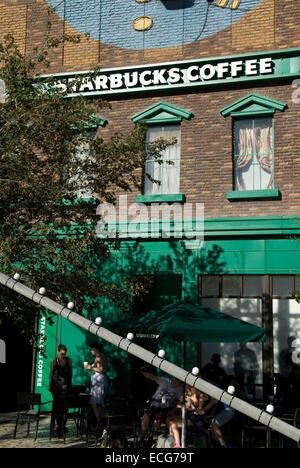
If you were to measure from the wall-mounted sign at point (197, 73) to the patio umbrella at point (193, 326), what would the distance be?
19.8 feet

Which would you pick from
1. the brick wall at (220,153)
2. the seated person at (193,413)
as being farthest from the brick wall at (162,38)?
the seated person at (193,413)

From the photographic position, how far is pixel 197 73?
13508 mm

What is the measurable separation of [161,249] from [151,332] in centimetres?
425

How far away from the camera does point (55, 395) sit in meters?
10.7

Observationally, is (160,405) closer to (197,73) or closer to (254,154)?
(254,154)

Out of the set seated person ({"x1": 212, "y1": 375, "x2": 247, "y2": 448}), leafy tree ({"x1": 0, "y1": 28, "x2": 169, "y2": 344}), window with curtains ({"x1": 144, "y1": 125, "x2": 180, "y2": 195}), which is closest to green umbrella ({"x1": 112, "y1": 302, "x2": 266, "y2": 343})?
leafy tree ({"x1": 0, "y1": 28, "x2": 169, "y2": 344})

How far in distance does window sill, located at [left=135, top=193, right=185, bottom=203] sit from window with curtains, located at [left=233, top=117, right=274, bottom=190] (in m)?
1.37

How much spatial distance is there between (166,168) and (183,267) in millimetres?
2564

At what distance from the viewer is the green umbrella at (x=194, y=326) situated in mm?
8538

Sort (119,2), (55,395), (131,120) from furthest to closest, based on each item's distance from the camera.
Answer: (119,2) → (131,120) → (55,395)

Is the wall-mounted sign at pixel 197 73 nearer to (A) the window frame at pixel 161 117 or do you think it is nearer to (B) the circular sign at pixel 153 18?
(A) the window frame at pixel 161 117

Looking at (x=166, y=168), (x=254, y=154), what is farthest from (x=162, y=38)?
(x=254, y=154)

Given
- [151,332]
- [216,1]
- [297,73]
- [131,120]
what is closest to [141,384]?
[151,332]

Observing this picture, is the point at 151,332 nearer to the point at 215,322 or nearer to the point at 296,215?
the point at 215,322
